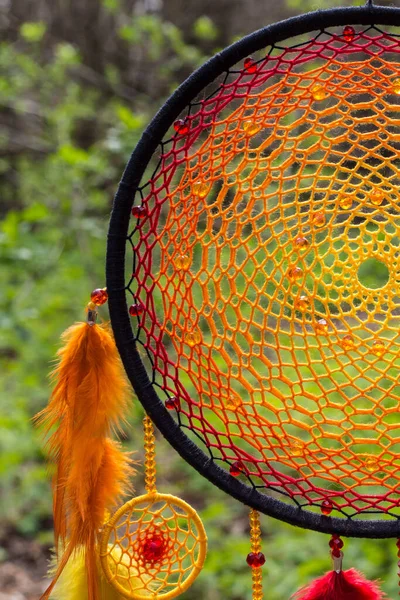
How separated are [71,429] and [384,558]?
0.83 metres

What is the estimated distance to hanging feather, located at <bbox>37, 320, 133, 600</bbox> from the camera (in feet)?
2.52

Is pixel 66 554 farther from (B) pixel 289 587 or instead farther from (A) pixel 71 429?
(B) pixel 289 587

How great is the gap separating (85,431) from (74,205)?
155 cm

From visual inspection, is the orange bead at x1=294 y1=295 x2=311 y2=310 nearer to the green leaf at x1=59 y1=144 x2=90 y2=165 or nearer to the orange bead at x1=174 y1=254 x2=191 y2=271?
the orange bead at x1=174 y1=254 x2=191 y2=271

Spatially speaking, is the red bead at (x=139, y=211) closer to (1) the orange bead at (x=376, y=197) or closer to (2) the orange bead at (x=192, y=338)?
(2) the orange bead at (x=192, y=338)

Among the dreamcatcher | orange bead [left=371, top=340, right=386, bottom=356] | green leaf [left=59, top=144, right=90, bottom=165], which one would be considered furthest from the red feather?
green leaf [left=59, top=144, right=90, bottom=165]

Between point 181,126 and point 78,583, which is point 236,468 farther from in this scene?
point 181,126

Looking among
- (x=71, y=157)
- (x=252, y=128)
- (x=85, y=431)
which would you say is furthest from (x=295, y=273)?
(x=71, y=157)

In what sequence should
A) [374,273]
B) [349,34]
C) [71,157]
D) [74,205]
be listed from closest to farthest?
1. [349,34]
2. [374,273]
3. [71,157]
4. [74,205]

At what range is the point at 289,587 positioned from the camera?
4.49ft

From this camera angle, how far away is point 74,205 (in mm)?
2240

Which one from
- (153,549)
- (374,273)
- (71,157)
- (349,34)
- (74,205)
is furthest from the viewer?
(74,205)

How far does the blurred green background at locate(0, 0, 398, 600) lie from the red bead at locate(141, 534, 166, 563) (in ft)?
2.06

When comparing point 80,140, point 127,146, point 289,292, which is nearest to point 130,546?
point 289,292
